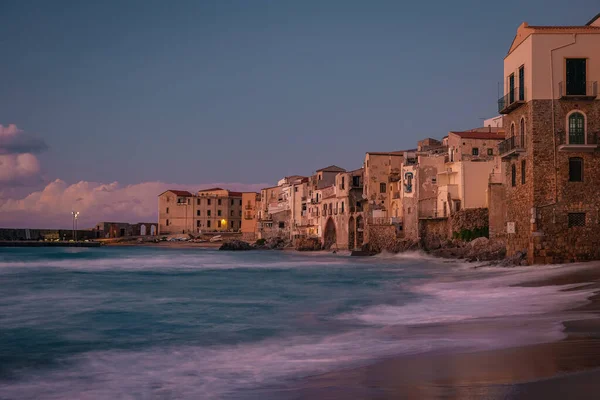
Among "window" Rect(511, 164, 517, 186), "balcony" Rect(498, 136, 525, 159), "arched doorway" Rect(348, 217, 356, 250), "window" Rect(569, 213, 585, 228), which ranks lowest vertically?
"arched doorway" Rect(348, 217, 356, 250)

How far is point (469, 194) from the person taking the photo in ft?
149

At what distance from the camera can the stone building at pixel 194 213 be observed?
A: 4040 inches

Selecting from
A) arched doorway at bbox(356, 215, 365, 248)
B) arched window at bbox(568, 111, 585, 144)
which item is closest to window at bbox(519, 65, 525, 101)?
arched window at bbox(568, 111, 585, 144)

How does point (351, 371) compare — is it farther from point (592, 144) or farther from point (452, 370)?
point (592, 144)

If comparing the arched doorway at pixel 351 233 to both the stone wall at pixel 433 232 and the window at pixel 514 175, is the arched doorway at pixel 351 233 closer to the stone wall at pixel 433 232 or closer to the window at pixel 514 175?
the stone wall at pixel 433 232

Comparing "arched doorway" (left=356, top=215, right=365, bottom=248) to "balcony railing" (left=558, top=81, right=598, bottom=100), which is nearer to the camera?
"balcony railing" (left=558, top=81, right=598, bottom=100)

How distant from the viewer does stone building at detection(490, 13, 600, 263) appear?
2481 cm

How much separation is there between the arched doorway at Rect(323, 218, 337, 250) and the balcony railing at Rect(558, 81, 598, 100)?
4332 cm

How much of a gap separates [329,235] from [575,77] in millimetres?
45361

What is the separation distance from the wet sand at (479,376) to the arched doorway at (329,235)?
5889 centimetres

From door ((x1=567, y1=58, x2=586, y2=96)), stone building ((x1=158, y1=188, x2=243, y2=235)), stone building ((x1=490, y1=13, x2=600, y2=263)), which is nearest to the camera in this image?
stone building ((x1=490, y1=13, x2=600, y2=263))

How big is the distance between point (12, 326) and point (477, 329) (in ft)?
32.5

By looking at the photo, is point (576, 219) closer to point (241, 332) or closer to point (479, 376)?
point (241, 332)

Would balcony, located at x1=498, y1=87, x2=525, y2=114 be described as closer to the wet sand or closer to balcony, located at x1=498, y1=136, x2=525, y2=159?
balcony, located at x1=498, y1=136, x2=525, y2=159
